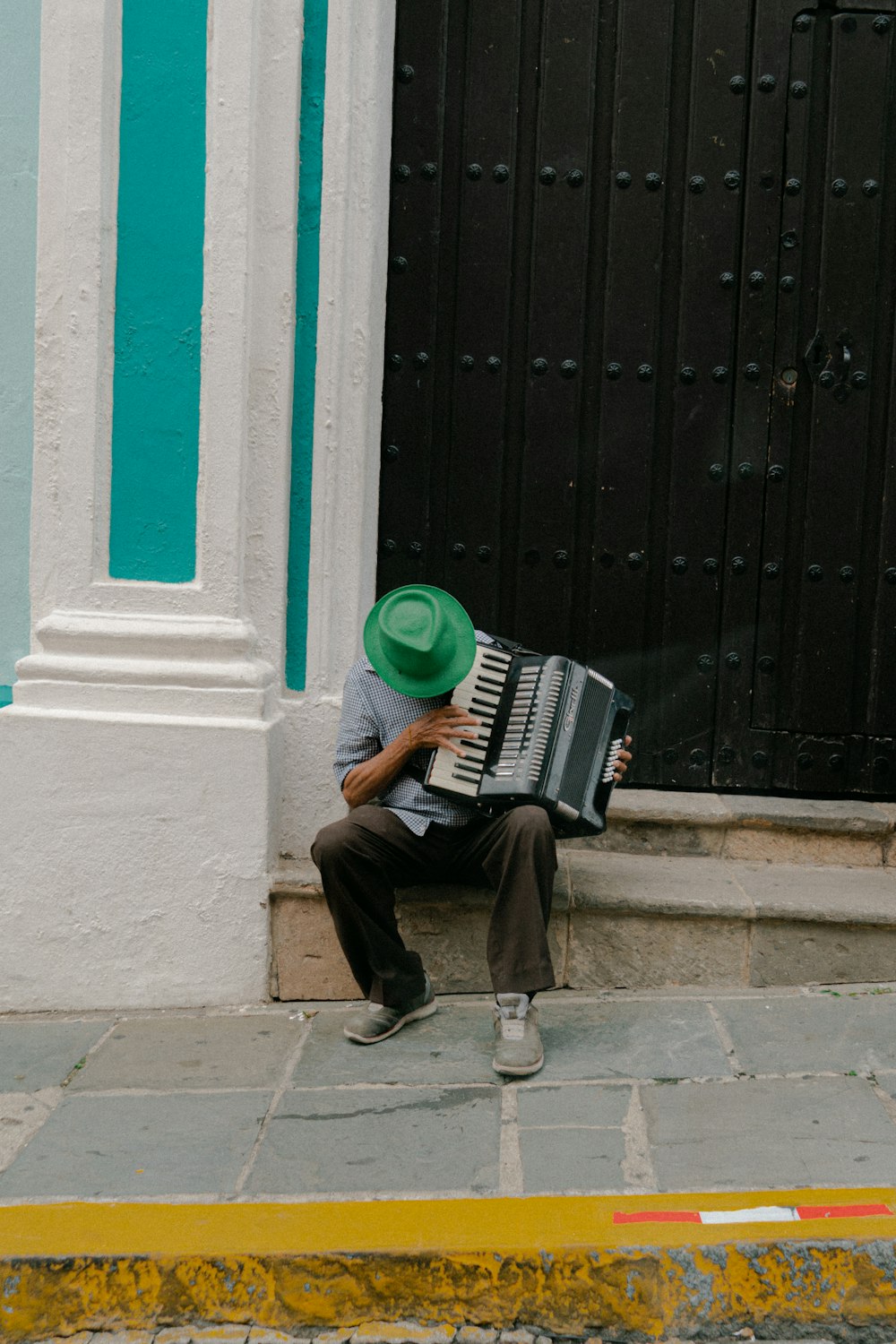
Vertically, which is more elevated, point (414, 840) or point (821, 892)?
point (414, 840)

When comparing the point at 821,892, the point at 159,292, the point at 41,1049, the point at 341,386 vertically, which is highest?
the point at 159,292

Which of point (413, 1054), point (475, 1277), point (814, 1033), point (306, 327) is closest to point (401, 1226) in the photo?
point (475, 1277)

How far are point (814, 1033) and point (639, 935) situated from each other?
1.80 feet

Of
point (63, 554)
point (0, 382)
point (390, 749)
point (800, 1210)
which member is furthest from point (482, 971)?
point (0, 382)

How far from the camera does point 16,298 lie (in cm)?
379

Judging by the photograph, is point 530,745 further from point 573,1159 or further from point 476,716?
point 573,1159

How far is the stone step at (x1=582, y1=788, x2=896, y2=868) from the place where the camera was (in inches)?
157

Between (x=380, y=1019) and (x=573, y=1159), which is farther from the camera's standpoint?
(x=380, y=1019)

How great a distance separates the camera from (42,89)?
3682 mm

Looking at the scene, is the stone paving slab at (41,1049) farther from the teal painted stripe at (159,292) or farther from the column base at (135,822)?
the teal painted stripe at (159,292)

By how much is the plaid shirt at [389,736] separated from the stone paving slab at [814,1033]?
89 cm

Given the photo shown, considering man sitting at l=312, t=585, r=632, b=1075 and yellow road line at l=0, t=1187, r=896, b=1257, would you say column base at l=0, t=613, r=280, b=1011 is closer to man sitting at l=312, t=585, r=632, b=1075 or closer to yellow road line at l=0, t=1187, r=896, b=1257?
man sitting at l=312, t=585, r=632, b=1075

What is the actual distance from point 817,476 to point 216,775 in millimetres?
2004

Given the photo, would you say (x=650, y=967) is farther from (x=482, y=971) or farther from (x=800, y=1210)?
(x=800, y=1210)
